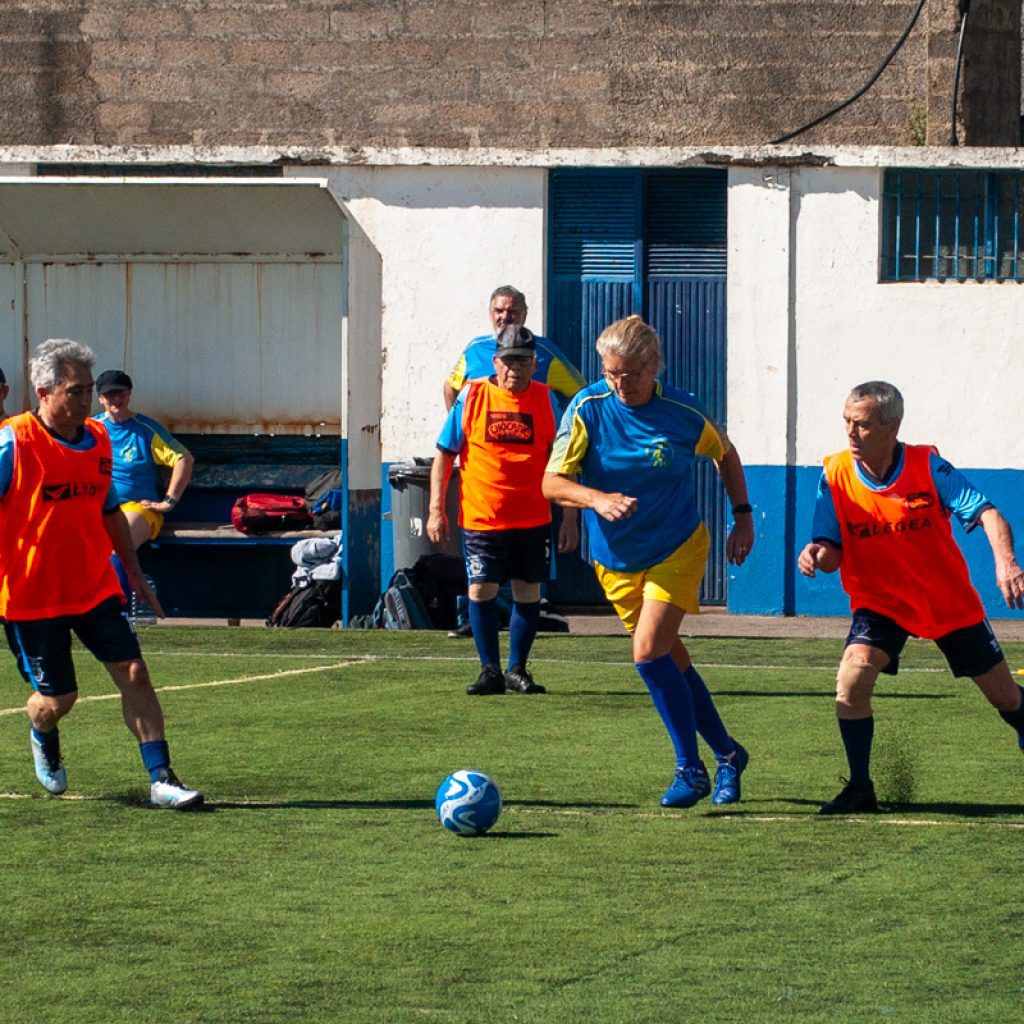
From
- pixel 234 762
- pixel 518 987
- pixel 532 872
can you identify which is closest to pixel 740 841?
pixel 532 872

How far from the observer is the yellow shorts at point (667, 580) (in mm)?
7805

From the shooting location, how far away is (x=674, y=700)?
7727 millimetres

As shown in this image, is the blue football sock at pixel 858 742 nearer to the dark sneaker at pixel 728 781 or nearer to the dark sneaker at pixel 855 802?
Answer: the dark sneaker at pixel 855 802

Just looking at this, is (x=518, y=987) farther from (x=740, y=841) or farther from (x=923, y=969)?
(x=740, y=841)

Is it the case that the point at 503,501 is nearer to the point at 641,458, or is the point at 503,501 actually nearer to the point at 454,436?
the point at 454,436

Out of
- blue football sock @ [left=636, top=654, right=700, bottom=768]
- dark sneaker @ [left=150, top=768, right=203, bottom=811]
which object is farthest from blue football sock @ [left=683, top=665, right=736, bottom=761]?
dark sneaker @ [left=150, top=768, right=203, bottom=811]

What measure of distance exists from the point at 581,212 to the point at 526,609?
17.8 feet

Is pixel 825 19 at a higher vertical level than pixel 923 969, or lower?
higher

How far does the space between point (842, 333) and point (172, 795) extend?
920 cm

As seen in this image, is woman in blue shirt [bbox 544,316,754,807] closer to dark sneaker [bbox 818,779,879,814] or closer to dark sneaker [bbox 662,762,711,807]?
dark sneaker [bbox 662,762,711,807]

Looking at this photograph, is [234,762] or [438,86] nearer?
[234,762]

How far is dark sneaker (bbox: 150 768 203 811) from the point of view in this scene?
7711 mm

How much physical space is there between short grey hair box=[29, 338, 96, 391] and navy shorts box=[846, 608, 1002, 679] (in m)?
2.93

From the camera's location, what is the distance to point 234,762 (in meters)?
9.00
